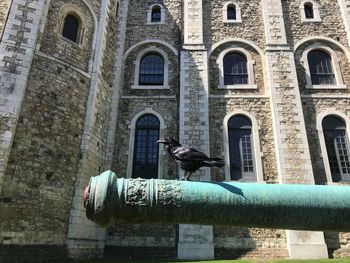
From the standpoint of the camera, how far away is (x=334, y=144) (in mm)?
13562

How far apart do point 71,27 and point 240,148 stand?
8.47 metres

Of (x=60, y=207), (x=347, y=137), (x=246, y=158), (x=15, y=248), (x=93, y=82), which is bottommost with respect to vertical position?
(x=15, y=248)

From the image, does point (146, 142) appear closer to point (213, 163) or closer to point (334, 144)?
point (334, 144)

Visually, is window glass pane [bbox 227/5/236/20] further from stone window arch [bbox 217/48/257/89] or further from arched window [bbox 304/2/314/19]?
arched window [bbox 304/2/314/19]

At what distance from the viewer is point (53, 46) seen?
11852 mm

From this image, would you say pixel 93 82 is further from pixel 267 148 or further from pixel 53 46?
pixel 267 148

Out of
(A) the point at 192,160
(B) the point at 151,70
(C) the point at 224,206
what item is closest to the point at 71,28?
(B) the point at 151,70

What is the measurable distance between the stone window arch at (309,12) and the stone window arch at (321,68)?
1.59 metres

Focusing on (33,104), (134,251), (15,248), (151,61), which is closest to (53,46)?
(33,104)

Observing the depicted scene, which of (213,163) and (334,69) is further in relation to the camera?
(334,69)

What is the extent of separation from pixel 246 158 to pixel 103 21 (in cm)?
852

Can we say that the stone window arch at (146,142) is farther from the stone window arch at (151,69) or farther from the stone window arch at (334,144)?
the stone window arch at (334,144)

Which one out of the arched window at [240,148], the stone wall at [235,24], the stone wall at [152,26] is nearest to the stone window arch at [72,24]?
the stone wall at [152,26]

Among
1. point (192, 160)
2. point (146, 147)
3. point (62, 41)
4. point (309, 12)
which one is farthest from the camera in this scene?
point (309, 12)
